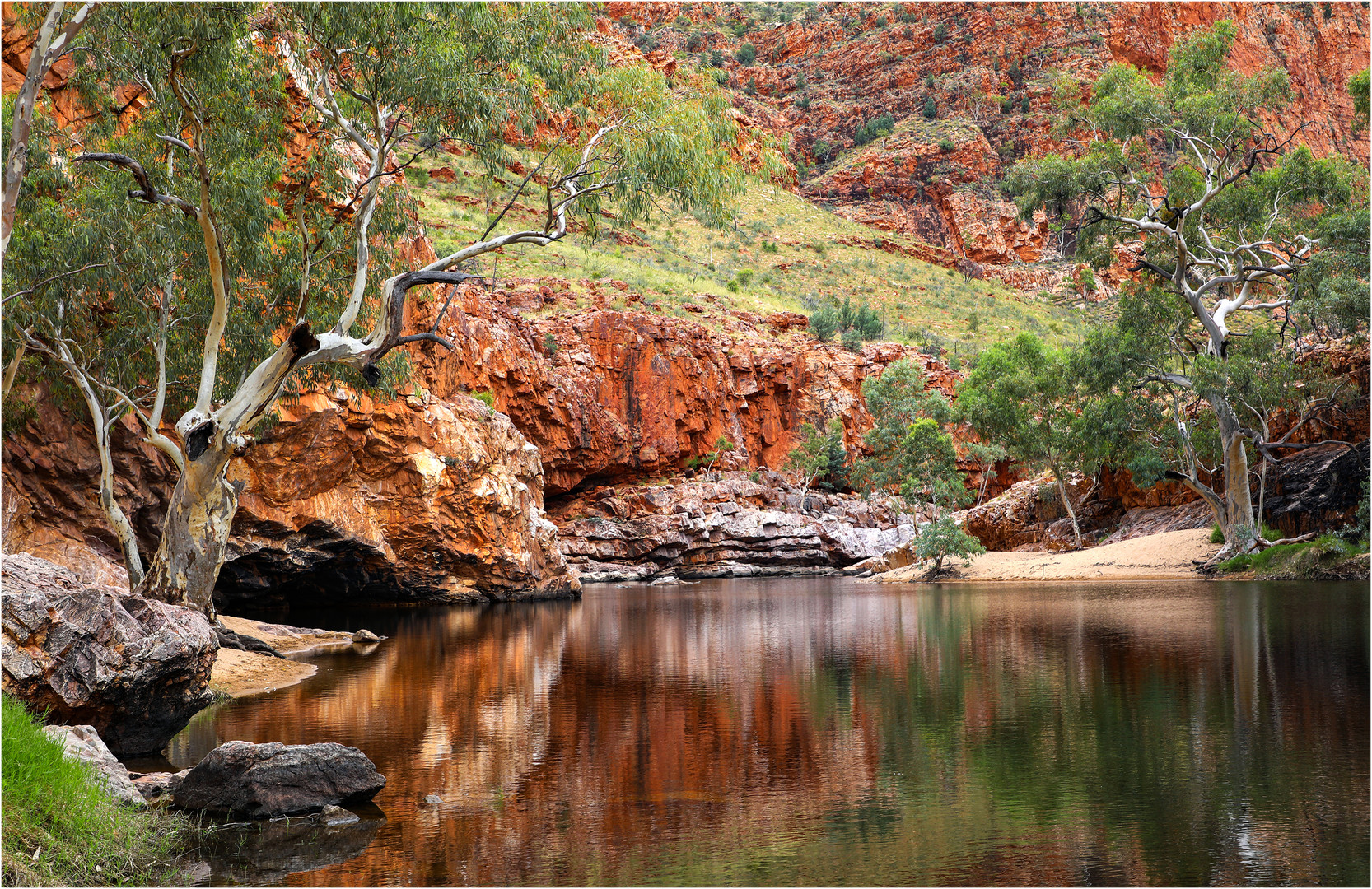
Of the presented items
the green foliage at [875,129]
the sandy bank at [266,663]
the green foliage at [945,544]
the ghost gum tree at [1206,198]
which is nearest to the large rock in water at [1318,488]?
the ghost gum tree at [1206,198]

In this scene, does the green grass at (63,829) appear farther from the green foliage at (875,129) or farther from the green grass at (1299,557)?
the green foliage at (875,129)

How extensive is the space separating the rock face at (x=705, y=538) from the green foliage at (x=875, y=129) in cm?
6149

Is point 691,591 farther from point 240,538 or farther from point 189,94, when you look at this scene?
point 189,94

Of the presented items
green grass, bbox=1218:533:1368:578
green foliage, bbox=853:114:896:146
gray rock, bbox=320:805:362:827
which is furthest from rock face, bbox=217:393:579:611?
green foliage, bbox=853:114:896:146

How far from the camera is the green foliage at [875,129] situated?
100812mm

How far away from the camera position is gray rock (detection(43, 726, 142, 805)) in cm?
565

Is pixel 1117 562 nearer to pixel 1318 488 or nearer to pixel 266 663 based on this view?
pixel 1318 488

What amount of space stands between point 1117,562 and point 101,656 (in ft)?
100

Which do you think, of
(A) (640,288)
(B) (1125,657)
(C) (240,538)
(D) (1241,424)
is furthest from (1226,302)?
(A) (640,288)

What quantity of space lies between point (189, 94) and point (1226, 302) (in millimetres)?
27955

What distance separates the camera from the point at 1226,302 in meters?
29.3

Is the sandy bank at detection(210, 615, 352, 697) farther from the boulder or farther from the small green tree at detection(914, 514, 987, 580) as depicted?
the small green tree at detection(914, 514, 987, 580)

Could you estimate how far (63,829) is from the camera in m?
4.67

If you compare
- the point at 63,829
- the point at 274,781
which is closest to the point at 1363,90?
the point at 274,781
